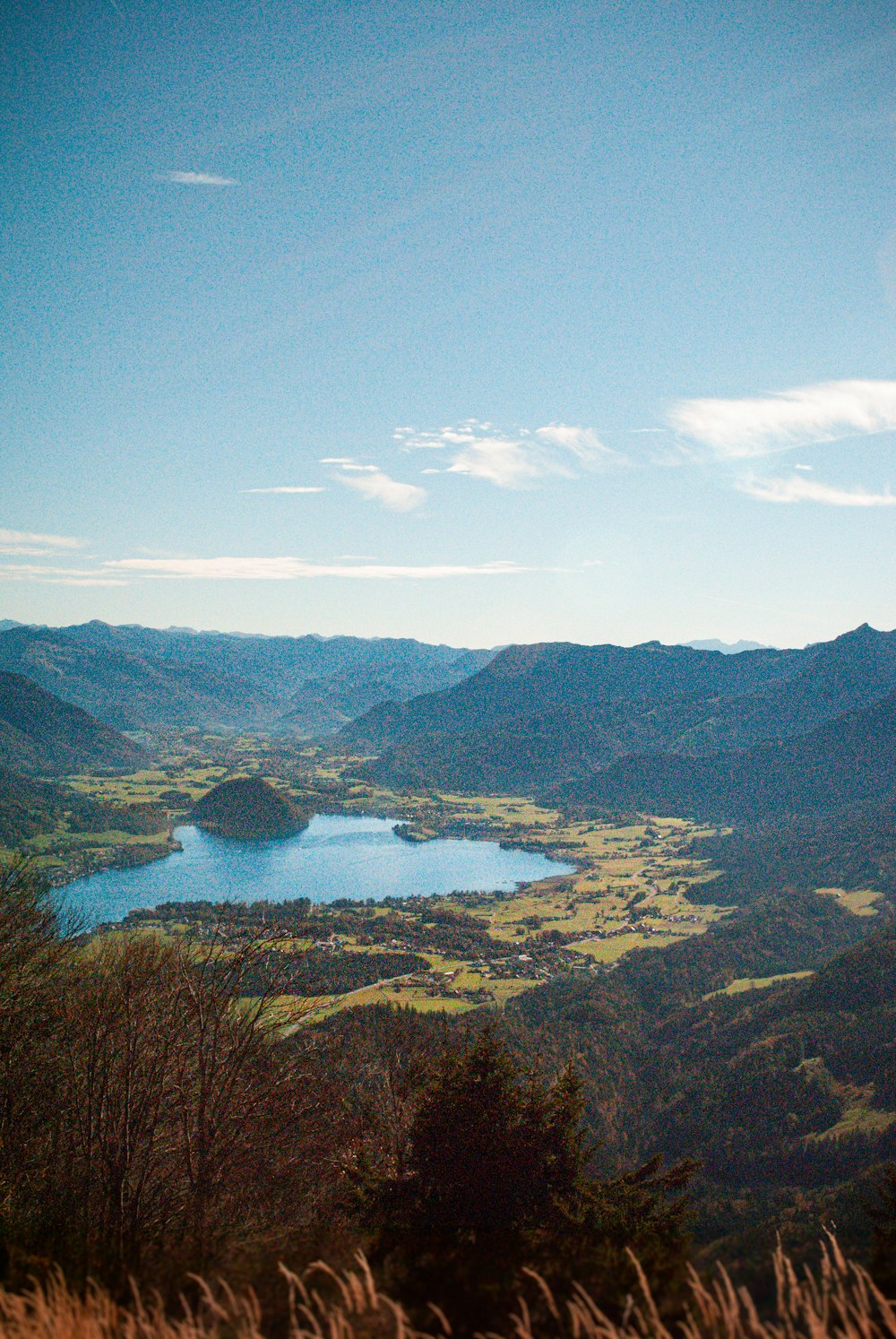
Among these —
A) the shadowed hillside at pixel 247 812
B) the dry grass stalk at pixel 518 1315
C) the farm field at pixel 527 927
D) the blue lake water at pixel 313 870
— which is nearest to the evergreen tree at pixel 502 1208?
the dry grass stalk at pixel 518 1315

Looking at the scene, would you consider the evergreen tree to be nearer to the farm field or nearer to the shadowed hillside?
the farm field

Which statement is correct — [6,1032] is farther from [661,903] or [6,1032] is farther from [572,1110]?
[661,903]

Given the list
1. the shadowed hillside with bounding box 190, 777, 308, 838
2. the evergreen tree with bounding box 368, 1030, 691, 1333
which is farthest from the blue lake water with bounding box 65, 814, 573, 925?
the evergreen tree with bounding box 368, 1030, 691, 1333

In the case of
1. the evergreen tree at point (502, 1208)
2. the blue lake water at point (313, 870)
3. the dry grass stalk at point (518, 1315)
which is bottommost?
the blue lake water at point (313, 870)

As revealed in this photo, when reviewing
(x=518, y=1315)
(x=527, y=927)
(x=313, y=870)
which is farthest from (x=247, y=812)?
(x=518, y=1315)

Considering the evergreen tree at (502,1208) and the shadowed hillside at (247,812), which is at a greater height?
the evergreen tree at (502,1208)

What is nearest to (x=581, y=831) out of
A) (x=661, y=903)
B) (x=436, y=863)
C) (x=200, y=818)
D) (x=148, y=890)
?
(x=436, y=863)

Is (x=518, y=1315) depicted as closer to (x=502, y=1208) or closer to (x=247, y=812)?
(x=502, y=1208)

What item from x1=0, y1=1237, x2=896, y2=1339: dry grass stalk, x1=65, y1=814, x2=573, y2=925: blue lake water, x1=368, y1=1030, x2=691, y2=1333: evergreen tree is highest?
x1=0, y1=1237, x2=896, y2=1339: dry grass stalk

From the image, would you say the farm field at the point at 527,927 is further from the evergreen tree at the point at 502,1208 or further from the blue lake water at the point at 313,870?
the evergreen tree at the point at 502,1208
